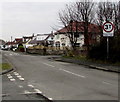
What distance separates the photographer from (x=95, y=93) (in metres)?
9.80

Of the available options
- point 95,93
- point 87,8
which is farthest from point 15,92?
point 87,8

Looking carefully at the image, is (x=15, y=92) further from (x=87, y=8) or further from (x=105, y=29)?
(x=87, y=8)

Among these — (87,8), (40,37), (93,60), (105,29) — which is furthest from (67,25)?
(40,37)

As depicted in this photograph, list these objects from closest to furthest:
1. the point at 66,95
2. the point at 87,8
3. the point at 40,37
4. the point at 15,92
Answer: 1. the point at 66,95
2. the point at 15,92
3. the point at 87,8
4. the point at 40,37

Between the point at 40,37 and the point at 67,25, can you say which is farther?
the point at 40,37

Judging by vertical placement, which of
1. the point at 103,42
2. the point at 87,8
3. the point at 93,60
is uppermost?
the point at 87,8

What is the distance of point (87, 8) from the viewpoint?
33469mm

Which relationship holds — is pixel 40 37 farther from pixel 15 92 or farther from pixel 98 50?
pixel 15 92

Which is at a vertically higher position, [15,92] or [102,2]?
[102,2]

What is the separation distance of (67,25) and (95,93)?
91.1ft

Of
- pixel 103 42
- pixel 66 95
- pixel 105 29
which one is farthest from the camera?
pixel 103 42

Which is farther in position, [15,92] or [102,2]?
[102,2]

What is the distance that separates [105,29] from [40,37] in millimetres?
91306

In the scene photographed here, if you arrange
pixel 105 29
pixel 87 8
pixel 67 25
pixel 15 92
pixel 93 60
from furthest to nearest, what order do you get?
pixel 67 25, pixel 87 8, pixel 93 60, pixel 105 29, pixel 15 92
